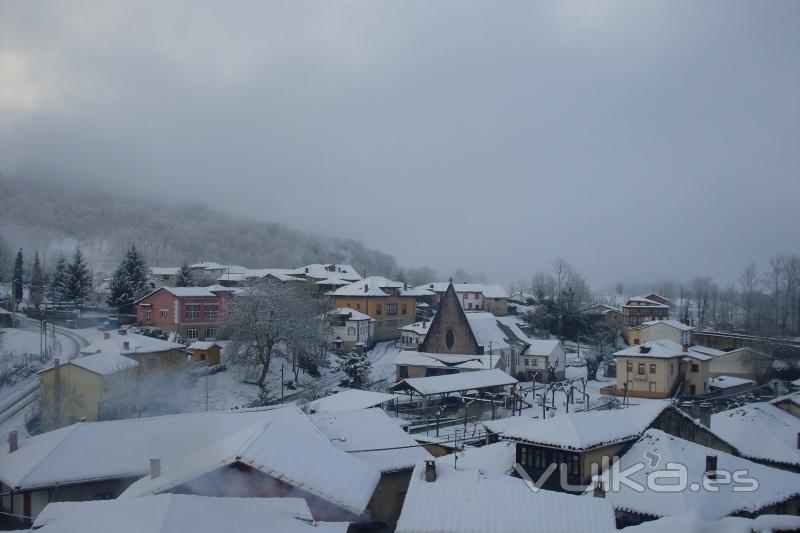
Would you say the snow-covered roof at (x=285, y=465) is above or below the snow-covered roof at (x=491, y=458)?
above

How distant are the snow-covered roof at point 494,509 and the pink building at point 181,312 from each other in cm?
1739

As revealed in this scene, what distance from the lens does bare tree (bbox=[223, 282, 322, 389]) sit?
17797 mm

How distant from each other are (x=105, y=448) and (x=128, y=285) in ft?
51.5

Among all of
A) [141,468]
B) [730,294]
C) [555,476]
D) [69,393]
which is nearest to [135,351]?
[69,393]

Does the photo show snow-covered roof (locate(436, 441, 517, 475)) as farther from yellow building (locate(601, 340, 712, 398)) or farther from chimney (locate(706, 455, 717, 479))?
yellow building (locate(601, 340, 712, 398))

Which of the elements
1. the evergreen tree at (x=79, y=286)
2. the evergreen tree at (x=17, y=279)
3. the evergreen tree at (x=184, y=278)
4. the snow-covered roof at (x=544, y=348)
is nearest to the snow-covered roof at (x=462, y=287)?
the snow-covered roof at (x=544, y=348)

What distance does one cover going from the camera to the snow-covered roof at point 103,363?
11023mm

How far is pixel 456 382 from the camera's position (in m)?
16.2

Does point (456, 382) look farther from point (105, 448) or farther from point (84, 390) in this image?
point (105, 448)

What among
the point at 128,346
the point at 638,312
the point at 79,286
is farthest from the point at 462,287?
the point at 79,286

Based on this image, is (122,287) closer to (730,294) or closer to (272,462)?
(272,462)

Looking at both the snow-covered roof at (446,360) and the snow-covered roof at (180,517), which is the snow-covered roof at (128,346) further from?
the snow-covered roof at (180,517)

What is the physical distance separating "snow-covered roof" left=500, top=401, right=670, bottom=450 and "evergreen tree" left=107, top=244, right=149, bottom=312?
17083 millimetres

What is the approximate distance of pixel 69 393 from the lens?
10.3 meters
